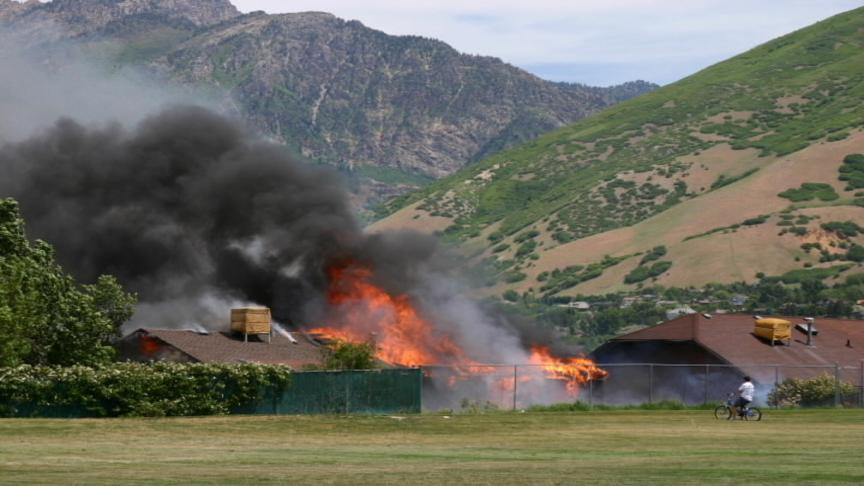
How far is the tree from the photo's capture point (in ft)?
186

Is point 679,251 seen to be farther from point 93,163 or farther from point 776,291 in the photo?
point 93,163

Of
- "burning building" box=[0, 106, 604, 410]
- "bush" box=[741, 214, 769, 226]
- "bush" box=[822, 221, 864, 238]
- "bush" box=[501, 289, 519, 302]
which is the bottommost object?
"burning building" box=[0, 106, 604, 410]

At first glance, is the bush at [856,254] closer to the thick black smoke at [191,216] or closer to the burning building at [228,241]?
the burning building at [228,241]

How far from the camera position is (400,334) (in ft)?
237

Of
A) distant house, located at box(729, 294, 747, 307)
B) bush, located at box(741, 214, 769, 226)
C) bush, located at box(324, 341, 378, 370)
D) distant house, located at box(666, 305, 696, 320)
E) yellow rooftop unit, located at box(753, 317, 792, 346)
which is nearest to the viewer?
bush, located at box(324, 341, 378, 370)

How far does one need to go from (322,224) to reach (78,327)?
57.8ft

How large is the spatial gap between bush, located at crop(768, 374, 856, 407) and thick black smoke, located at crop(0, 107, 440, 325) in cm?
2142

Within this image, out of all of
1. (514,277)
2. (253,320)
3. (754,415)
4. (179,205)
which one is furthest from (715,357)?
(514,277)

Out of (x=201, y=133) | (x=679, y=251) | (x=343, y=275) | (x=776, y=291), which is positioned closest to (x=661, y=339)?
(x=343, y=275)

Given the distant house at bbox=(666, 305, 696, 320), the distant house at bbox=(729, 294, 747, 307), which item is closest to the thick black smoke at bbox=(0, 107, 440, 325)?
the distant house at bbox=(666, 305, 696, 320)

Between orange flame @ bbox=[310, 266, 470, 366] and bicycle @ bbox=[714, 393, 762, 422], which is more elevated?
orange flame @ bbox=[310, 266, 470, 366]

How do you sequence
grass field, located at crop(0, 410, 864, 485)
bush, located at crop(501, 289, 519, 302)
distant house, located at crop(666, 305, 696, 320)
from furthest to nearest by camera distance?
bush, located at crop(501, 289, 519, 302) → distant house, located at crop(666, 305, 696, 320) → grass field, located at crop(0, 410, 864, 485)

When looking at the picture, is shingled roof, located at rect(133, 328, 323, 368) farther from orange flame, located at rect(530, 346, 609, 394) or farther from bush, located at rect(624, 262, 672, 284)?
bush, located at rect(624, 262, 672, 284)

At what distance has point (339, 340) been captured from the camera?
65562 millimetres
